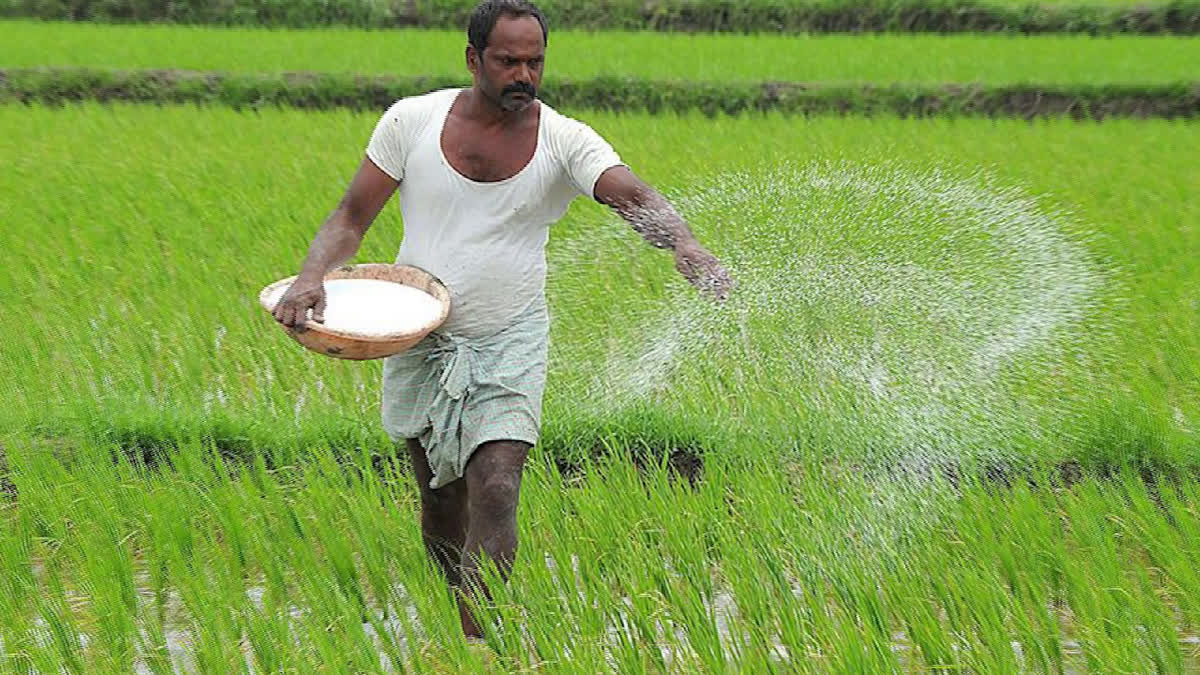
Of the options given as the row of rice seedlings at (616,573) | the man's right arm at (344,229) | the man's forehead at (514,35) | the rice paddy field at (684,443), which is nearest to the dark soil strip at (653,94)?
the rice paddy field at (684,443)

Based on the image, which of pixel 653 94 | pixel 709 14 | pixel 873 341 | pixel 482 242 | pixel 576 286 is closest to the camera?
pixel 482 242

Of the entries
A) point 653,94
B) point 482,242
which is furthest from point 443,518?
point 653,94

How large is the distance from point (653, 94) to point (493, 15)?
23.6 ft

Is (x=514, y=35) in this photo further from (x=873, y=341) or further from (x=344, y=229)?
(x=873, y=341)

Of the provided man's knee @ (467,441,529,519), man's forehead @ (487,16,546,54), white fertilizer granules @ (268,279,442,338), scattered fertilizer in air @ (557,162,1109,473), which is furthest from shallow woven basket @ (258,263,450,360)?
scattered fertilizer in air @ (557,162,1109,473)

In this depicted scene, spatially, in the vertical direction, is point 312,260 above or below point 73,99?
above

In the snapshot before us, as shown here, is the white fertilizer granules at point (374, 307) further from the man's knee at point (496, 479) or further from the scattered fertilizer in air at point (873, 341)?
the scattered fertilizer in air at point (873, 341)

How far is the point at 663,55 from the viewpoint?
1136 centimetres

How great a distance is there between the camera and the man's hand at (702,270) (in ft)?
8.91

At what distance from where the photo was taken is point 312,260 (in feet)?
9.73

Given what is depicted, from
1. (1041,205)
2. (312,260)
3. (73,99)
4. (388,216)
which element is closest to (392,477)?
(312,260)

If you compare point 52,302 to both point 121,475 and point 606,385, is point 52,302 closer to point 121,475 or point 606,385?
point 121,475

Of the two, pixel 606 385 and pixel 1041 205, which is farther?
pixel 1041 205

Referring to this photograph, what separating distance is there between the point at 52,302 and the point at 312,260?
8.52 ft
